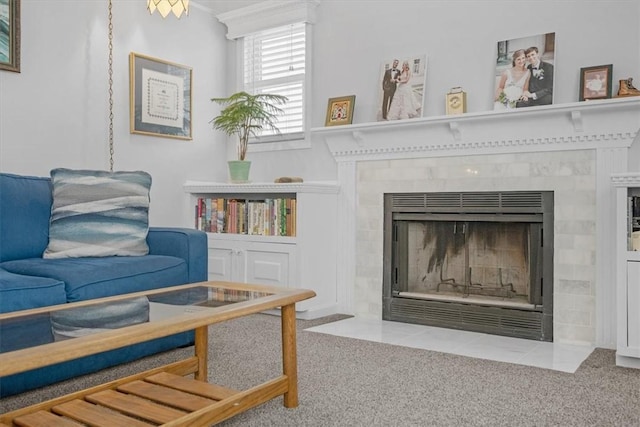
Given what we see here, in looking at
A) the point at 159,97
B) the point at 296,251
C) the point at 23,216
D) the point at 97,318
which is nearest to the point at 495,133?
the point at 296,251

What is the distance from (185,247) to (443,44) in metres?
2.04

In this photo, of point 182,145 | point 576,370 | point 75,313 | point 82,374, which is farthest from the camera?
point 182,145

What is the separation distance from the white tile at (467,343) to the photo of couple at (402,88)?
134 cm

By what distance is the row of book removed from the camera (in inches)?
147

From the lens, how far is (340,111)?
12.8ft

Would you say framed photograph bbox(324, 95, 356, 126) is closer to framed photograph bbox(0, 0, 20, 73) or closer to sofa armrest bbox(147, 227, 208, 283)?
sofa armrest bbox(147, 227, 208, 283)

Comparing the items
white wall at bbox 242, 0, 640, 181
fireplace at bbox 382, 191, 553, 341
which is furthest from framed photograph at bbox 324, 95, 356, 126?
fireplace at bbox 382, 191, 553, 341

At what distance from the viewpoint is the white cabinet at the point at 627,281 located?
2.53 metres

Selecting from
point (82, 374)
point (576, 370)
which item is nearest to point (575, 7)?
point (576, 370)

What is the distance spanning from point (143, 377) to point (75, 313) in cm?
39

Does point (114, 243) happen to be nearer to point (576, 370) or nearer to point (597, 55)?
point (576, 370)

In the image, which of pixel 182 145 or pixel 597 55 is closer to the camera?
pixel 597 55

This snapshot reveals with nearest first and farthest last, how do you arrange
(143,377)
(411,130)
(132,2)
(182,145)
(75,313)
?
(75,313) < (143,377) < (411,130) < (132,2) < (182,145)

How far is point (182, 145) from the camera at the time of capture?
14.0 feet
